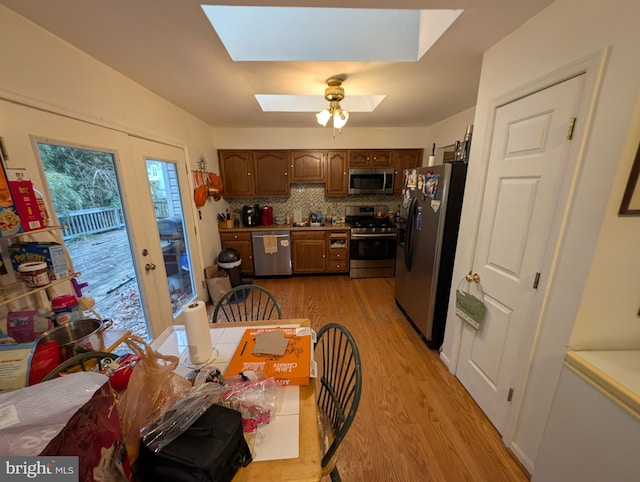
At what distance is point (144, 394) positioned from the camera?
74 centimetres

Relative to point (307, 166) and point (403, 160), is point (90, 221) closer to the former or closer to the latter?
point (307, 166)

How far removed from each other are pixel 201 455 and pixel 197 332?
21.0 inches

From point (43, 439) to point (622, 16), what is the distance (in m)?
2.09

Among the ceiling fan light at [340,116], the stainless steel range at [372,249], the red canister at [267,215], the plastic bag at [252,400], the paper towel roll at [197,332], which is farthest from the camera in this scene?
the red canister at [267,215]

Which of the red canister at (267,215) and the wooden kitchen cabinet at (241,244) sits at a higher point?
the red canister at (267,215)

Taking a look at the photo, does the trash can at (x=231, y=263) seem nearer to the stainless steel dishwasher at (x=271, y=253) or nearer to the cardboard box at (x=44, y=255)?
the stainless steel dishwasher at (x=271, y=253)

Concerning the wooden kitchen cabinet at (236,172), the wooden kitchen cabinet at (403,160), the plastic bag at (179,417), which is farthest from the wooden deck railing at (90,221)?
the wooden kitchen cabinet at (403,160)

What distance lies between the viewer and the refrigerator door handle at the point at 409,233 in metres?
2.37

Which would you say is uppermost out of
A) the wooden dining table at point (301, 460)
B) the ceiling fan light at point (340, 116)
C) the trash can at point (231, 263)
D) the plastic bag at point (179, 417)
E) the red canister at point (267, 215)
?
the ceiling fan light at point (340, 116)

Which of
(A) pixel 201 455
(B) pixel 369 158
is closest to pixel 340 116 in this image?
(B) pixel 369 158

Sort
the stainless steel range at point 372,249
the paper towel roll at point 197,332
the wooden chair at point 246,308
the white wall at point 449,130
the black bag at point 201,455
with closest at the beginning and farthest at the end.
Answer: the black bag at point 201,455 < the paper towel roll at point 197,332 < the wooden chair at point 246,308 < the white wall at point 449,130 < the stainless steel range at point 372,249

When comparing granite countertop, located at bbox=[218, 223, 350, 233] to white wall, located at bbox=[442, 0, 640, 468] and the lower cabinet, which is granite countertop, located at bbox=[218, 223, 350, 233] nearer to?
the lower cabinet

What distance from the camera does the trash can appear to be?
11.2 ft

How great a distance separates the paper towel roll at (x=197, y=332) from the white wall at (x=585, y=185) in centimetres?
164
